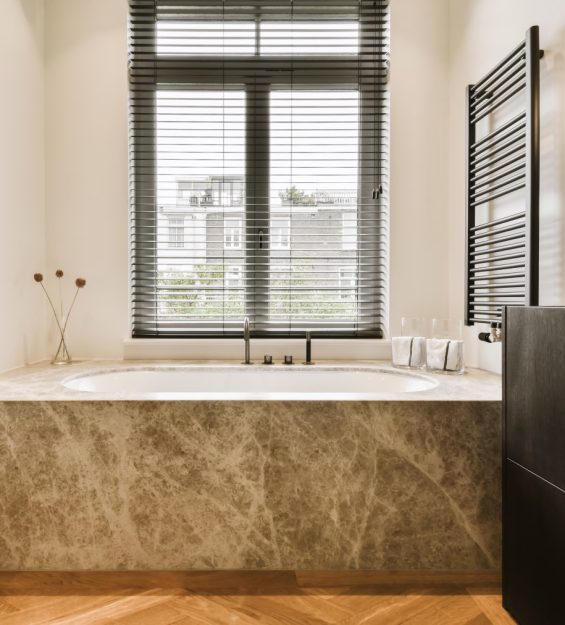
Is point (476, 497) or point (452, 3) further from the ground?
point (452, 3)

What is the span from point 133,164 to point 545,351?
2.22 metres

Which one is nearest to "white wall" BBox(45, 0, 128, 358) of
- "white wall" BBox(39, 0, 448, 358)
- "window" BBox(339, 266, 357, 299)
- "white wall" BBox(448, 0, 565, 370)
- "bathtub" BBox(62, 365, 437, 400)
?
"white wall" BBox(39, 0, 448, 358)

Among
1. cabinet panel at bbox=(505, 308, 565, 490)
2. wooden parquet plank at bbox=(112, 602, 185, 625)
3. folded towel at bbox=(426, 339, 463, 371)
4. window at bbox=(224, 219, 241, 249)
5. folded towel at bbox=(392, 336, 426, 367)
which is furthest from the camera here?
window at bbox=(224, 219, 241, 249)

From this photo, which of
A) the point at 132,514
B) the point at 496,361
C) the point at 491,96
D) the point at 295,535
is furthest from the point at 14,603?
the point at 491,96

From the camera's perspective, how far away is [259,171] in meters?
2.66

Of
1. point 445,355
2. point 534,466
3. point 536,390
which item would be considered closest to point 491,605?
point 534,466

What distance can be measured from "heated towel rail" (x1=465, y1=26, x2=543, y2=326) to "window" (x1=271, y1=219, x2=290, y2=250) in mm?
928

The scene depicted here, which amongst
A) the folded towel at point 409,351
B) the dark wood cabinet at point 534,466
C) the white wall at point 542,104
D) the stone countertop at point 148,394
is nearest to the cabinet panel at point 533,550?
the dark wood cabinet at point 534,466

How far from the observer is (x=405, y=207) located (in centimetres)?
260

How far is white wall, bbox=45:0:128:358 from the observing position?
8.39 feet

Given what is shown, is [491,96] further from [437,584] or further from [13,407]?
[13,407]

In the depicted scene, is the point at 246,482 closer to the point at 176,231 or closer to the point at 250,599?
the point at 250,599

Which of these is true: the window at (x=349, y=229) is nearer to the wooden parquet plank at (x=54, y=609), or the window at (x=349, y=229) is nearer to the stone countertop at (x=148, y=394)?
the stone countertop at (x=148, y=394)

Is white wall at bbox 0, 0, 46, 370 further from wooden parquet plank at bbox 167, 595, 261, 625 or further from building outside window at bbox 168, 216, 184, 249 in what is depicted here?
wooden parquet plank at bbox 167, 595, 261, 625
